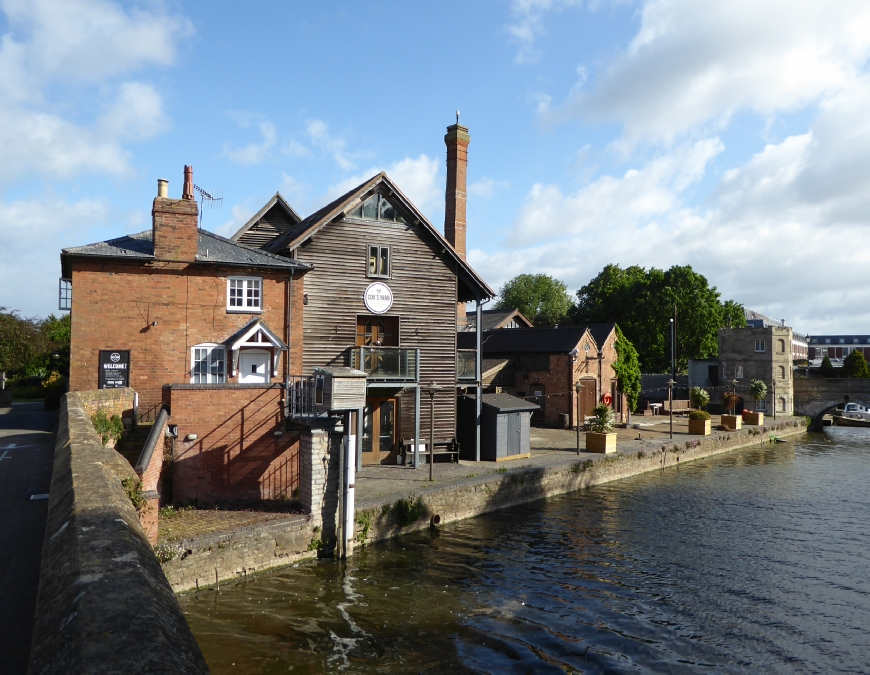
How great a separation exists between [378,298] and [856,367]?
58.2m

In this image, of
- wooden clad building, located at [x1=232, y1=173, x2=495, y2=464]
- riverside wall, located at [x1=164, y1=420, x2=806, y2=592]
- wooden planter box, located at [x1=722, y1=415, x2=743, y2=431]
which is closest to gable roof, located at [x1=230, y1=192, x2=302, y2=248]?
wooden clad building, located at [x1=232, y1=173, x2=495, y2=464]

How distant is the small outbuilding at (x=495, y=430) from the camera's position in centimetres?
2409

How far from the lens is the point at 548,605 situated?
12.6 meters

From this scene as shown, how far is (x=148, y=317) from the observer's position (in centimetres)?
1756

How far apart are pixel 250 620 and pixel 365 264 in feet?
43.7

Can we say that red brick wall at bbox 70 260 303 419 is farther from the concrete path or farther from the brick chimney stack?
the brick chimney stack

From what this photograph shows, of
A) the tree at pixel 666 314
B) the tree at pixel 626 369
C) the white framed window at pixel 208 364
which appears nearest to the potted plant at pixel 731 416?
the tree at pixel 626 369

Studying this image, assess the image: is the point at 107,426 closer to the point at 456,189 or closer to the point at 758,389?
the point at 456,189

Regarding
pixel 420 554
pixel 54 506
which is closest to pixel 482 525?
pixel 420 554

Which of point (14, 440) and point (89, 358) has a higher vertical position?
point (89, 358)

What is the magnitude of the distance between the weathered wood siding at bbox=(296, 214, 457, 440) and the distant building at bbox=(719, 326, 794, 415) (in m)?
37.6

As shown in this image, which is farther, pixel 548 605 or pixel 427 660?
pixel 548 605

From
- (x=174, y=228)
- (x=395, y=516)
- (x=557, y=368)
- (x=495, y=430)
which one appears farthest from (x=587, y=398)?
(x=174, y=228)

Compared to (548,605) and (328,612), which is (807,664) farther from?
(328,612)
